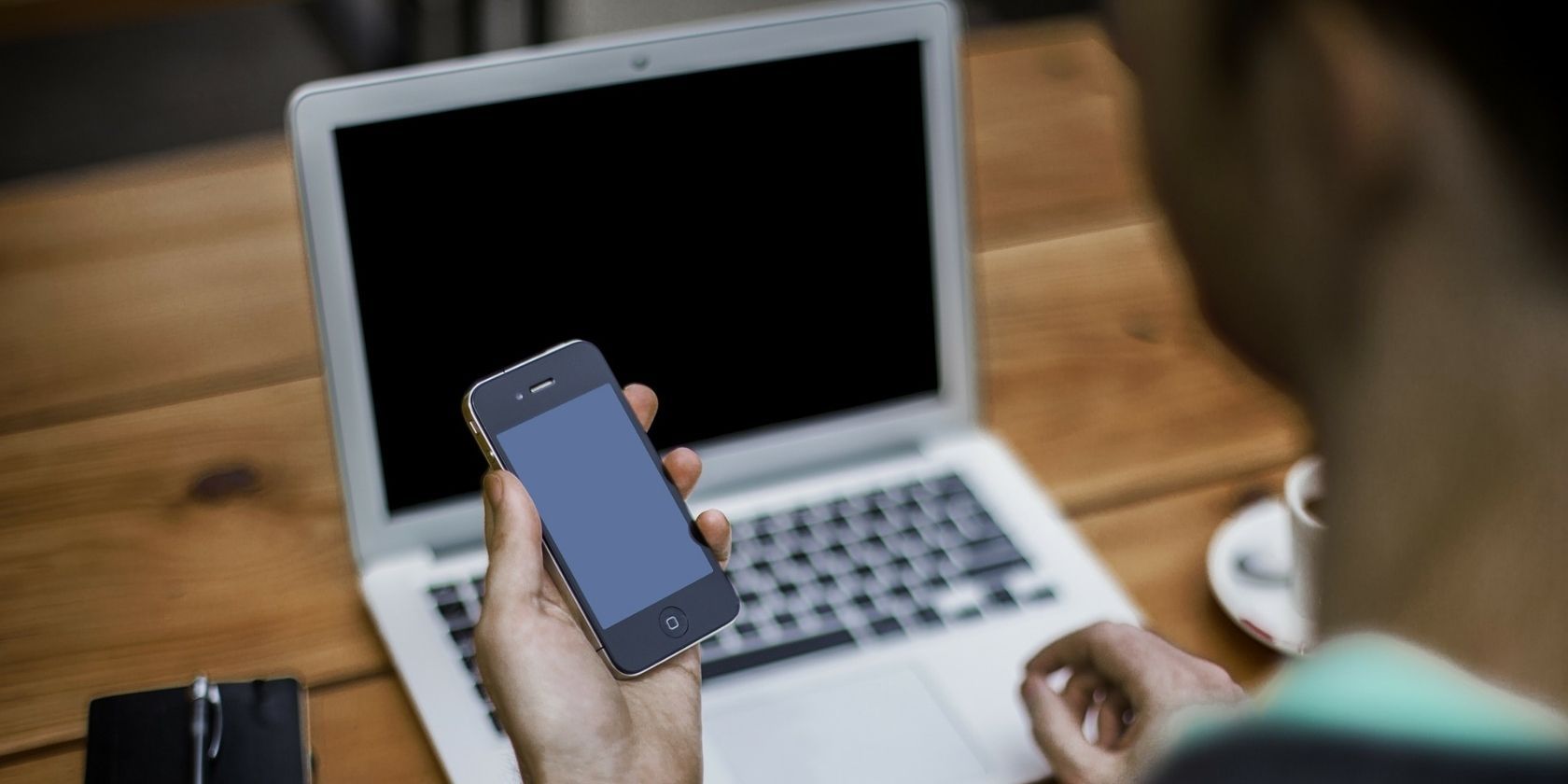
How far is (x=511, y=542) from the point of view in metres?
0.80

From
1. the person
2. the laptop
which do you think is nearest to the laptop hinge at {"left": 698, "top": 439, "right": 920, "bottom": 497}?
the laptop

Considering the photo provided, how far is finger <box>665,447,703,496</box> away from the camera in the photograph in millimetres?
889

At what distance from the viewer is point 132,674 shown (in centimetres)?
94

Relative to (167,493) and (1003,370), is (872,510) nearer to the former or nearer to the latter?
(1003,370)

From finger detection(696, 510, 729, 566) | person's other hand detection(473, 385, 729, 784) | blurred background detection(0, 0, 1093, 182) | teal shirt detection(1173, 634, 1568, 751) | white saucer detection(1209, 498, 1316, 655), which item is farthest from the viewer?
blurred background detection(0, 0, 1093, 182)

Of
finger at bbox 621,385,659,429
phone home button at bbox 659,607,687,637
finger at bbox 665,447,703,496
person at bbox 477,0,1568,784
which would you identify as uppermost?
person at bbox 477,0,1568,784

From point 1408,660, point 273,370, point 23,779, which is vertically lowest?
point 23,779

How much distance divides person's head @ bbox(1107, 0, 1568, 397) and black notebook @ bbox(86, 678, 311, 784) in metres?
0.57

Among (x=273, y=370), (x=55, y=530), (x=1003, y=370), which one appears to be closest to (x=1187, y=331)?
(x=1003, y=370)

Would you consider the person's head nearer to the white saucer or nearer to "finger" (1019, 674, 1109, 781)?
"finger" (1019, 674, 1109, 781)

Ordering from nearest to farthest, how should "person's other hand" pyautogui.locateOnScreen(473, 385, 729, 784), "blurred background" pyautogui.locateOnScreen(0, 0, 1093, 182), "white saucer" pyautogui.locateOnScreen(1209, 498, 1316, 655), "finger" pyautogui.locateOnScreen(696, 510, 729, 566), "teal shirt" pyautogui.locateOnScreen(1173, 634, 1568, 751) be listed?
"teal shirt" pyautogui.locateOnScreen(1173, 634, 1568, 751) → "person's other hand" pyautogui.locateOnScreen(473, 385, 729, 784) → "finger" pyautogui.locateOnScreen(696, 510, 729, 566) → "white saucer" pyautogui.locateOnScreen(1209, 498, 1316, 655) → "blurred background" pyautogui.locateOnScreen(0, 0, 1093, 182)

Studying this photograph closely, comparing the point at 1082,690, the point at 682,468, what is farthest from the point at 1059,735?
the point at 682,468

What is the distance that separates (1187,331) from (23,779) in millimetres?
855

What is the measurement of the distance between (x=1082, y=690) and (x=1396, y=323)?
0.50m
